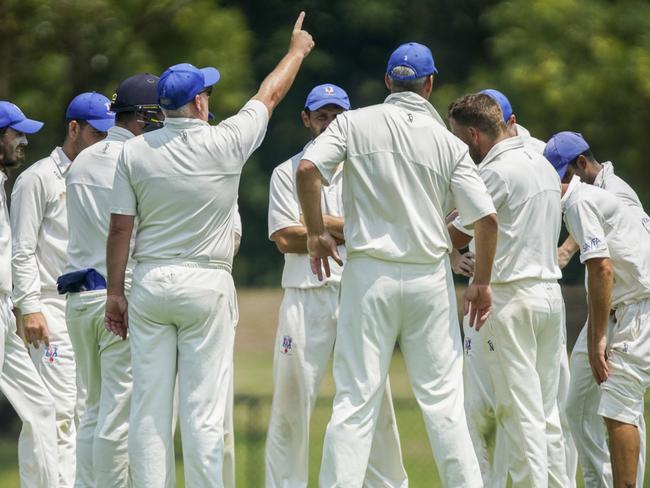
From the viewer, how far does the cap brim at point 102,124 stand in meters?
7.99

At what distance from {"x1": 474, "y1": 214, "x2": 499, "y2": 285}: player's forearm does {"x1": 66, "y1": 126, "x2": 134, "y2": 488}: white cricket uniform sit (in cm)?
193

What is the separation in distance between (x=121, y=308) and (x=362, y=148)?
4.82 ft

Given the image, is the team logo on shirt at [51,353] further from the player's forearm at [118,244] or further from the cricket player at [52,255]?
the player's forearm at [118,244]

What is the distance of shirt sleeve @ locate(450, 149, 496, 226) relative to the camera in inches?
266

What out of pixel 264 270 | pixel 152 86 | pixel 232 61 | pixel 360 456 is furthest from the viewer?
pixel 264 270

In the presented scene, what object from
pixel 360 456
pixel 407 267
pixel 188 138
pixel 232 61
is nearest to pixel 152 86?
pixel 188 138

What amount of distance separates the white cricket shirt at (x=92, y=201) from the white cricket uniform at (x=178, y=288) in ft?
1.69

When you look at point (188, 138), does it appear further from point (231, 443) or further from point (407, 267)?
point (231, 443)

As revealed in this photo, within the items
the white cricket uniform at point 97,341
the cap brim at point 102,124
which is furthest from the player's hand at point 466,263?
the cap brim at point 102,124

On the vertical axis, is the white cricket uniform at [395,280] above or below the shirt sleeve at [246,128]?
below

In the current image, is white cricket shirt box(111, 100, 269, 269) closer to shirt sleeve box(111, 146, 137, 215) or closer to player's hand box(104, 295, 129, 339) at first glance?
shirt sleeve box(111, 146, 137, 215)

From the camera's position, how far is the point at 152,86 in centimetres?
737

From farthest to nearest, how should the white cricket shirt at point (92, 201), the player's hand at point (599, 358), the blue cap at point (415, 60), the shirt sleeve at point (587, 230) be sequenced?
the player's hand at point (599, 358)
the shirt sleeve at point (587, 230)
the white cricket shirt at point (92, 201)
the blue cap at point (415, 60)

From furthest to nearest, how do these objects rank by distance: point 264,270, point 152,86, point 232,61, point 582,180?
point 264,270, point 232,61, point 582,180, point 152,86
